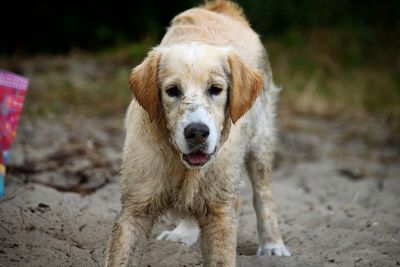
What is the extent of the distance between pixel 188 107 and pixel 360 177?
430 centimetres

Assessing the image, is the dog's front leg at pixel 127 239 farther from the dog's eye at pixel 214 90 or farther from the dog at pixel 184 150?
the dog's eye at pixel 214 90

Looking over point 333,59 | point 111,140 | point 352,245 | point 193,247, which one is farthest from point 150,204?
point 333,59

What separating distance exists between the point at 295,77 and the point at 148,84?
281 inches

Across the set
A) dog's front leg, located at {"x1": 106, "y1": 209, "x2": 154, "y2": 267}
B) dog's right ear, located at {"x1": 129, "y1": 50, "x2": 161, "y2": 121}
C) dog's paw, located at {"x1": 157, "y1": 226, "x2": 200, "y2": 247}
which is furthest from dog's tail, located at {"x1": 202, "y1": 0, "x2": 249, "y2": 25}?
dog's front leg, located at {"x1": 106, "y1": 209, "x2": 154, "y2": 267}

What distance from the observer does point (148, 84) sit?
4.06 metres

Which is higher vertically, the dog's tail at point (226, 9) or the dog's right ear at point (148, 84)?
the dog's tail at point (226, 9)

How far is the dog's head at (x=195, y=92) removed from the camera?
3.72 m

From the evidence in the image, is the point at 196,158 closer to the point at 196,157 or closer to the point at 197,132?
the point at 196,157

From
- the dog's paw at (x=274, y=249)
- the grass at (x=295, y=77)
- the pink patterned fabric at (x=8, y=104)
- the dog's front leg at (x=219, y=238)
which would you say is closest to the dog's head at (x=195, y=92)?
the dog's front leg at (x=219, y=238)

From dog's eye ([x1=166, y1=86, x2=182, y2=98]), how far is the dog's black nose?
13.8 inches

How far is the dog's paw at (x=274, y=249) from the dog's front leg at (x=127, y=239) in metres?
1.21

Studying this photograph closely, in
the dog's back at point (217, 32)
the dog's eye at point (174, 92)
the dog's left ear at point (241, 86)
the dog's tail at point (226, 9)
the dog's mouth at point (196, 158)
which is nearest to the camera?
the dog's mouth at point (196, 158)

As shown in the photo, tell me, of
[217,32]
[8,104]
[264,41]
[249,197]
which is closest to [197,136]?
[217,32]

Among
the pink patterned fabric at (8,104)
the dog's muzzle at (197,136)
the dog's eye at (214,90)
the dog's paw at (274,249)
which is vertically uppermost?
the pink patterned fabric at (8,104)
